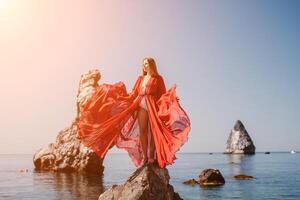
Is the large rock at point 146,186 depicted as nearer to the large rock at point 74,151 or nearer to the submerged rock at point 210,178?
the submerged rock at point 210,178

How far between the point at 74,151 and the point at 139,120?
165 feet

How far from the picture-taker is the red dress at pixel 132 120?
1024 centimetres

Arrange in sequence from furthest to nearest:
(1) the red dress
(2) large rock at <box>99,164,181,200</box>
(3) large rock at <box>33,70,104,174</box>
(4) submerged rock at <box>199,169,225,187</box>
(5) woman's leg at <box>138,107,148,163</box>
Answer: (3) large rock at <box>33,70,104,174</box> < (4) submerged rock at <box>199,169,225,187</box> < (5) woman's leg at <box>138,107,148,163</box> < (2) large rock at <box>99,164,181,200</box> < (1) the red dress

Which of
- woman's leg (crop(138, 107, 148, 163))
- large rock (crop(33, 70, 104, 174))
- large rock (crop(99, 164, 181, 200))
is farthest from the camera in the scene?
large rock (crop(33, 70, 104, 174))

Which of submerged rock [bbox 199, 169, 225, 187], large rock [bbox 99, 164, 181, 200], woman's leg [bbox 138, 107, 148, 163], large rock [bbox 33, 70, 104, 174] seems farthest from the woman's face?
large rock [bbox 33, 70, 104, 174]

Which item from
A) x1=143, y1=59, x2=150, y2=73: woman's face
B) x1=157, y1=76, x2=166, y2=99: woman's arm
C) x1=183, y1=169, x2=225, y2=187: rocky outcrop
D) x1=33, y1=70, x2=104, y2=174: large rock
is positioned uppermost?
x1=143, y1=59, x2=150, y2=73: woman's face

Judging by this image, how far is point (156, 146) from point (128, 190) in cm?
159

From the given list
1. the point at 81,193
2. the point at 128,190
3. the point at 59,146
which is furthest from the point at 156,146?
the point at 59,146

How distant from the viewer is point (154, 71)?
1064 cm

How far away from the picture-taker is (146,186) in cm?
1057

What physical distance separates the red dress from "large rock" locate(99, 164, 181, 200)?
46 centimetres

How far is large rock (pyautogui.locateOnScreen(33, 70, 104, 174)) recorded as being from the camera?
188 ft

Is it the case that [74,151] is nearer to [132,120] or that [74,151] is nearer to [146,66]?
[132,120]

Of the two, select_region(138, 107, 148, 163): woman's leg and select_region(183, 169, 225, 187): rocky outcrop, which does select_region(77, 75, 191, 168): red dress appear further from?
select_region(183, 169, 225, 187): rocky outcrop
